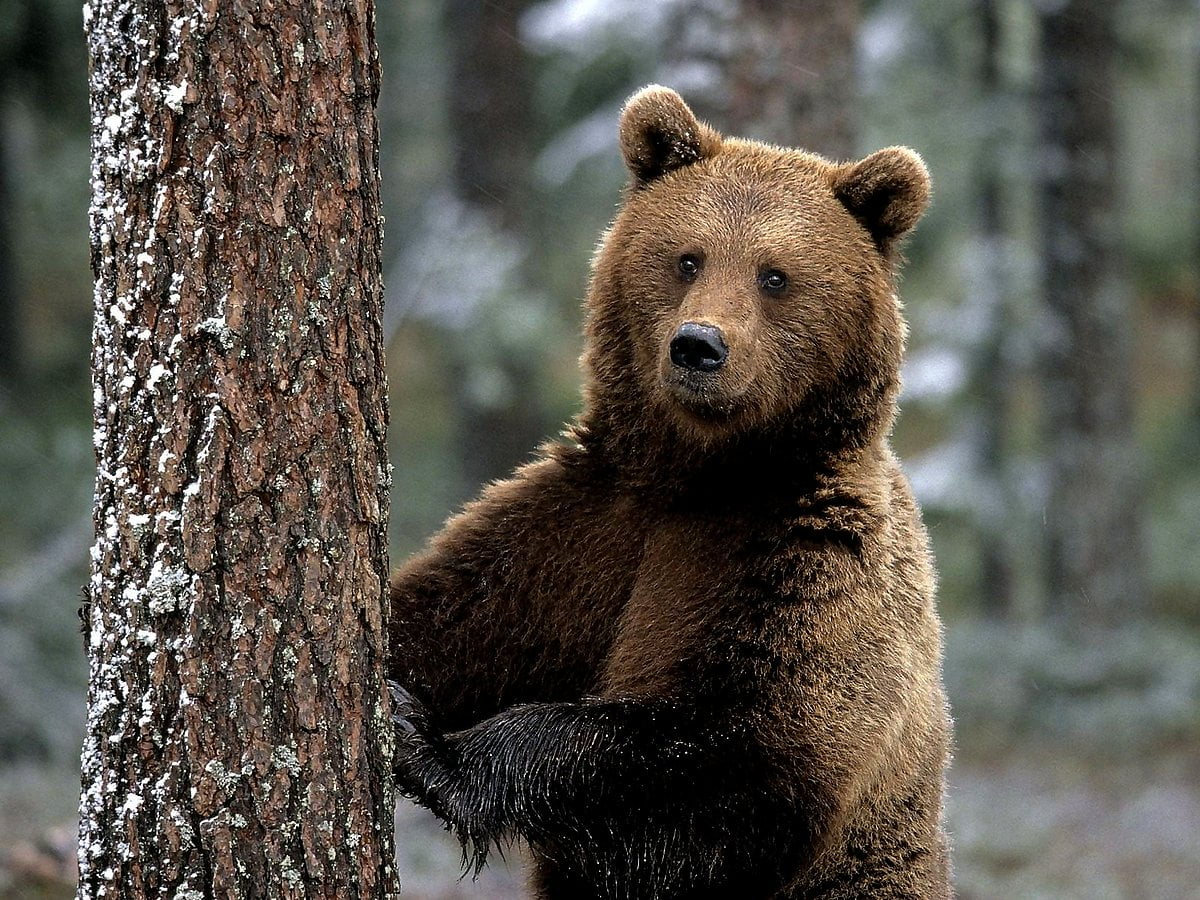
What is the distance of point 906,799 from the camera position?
13.4ft

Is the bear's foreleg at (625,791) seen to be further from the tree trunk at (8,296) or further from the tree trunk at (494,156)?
the tree trunk at (8,296)

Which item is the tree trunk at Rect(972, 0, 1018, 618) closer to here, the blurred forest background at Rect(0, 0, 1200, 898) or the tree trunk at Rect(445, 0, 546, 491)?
the blurred forest background at Rect(0, 0, 1200, 898)

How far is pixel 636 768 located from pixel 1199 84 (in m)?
21.4

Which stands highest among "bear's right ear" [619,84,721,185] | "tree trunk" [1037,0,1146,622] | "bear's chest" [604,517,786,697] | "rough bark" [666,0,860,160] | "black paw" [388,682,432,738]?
"tree trunk" [1037,0,1146,622]

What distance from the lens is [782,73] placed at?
709 centimetres

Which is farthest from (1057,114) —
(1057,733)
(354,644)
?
(354,644)

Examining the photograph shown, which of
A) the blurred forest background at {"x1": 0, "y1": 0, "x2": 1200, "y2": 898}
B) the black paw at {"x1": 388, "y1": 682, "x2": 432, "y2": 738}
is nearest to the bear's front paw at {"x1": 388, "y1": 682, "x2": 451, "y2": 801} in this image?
the black paw at {"x1": 388, "y1": 682, "x2": 432, "y2": 738}

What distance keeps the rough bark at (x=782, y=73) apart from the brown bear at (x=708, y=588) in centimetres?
279

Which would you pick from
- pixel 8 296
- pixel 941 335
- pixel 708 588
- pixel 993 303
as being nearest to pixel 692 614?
pixel 708 588

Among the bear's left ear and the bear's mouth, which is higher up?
the bear's left ear

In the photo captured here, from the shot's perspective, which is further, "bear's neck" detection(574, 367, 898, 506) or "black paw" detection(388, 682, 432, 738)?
"bear's neck" detection(574, 367, 898, 506)

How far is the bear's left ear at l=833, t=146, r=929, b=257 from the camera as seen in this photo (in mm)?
4047

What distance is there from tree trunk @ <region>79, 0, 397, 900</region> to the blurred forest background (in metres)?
3.49

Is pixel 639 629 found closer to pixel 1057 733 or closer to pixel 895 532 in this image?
pixel 895 532
